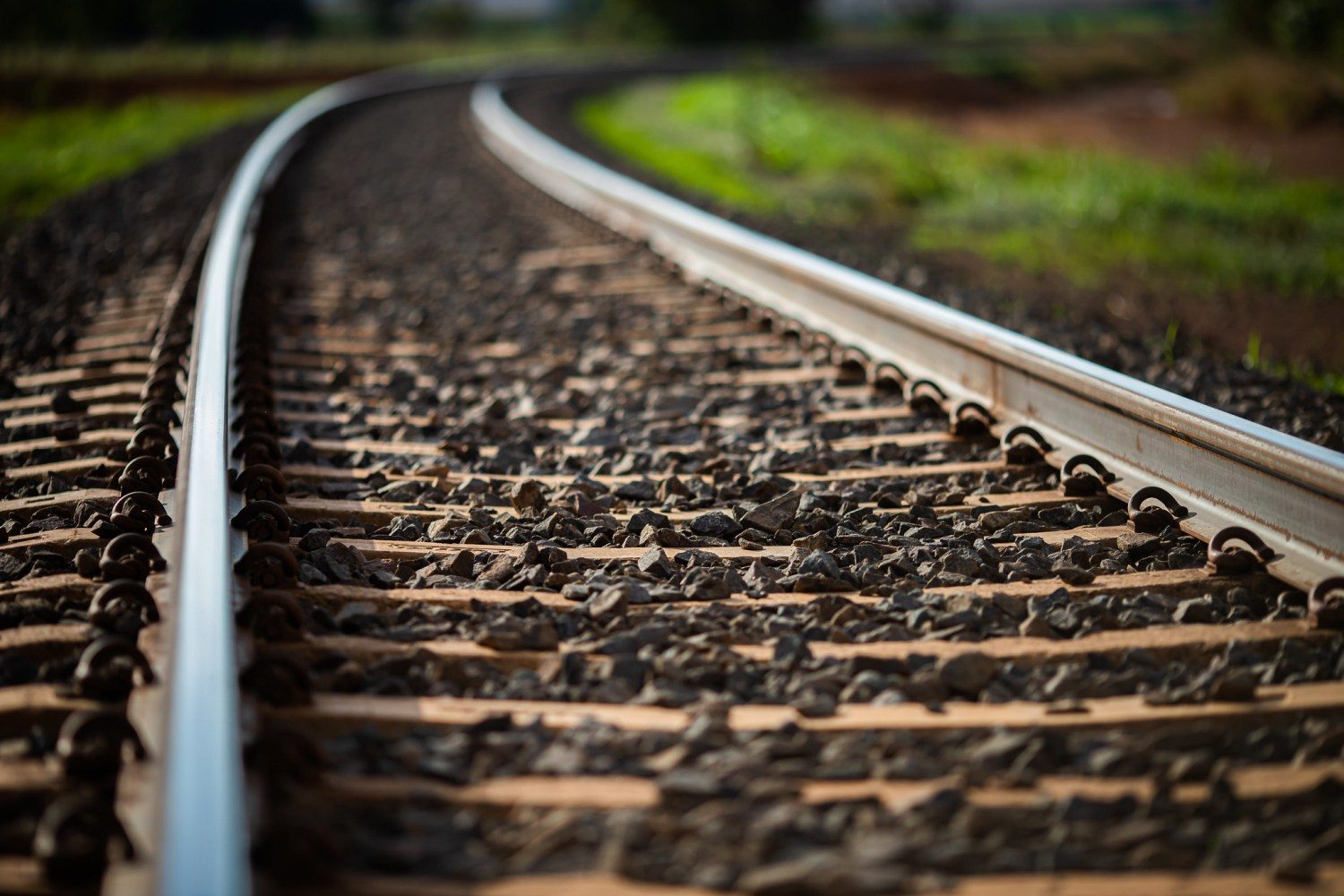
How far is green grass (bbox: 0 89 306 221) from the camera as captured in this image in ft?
33.9

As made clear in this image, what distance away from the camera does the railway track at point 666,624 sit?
1.84 metres

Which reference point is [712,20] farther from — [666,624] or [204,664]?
[204,664]

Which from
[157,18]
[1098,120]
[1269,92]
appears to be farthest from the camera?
[157,18]

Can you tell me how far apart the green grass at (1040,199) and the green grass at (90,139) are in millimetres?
4643

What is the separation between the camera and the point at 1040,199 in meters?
9.42

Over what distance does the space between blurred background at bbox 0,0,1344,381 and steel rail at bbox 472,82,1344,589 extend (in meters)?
0.83

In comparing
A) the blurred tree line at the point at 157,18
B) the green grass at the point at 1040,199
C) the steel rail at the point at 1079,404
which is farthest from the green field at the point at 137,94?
the steel rail at the point at 1079,404

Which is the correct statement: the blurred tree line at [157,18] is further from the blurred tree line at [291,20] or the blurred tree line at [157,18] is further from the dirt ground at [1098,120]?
the dirt ground at [1098,120]

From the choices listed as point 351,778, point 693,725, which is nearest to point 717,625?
point 693,725

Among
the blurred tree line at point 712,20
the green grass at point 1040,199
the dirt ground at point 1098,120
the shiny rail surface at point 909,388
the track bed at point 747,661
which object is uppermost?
the blurred tree line at point 712,20

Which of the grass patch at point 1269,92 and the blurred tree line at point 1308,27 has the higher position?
the blurred tree line at point 1308,27

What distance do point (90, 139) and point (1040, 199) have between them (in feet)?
33.3

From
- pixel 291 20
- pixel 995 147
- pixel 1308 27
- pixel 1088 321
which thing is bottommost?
pixel 1088 321

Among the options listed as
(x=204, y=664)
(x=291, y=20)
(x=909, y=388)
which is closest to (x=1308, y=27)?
(x=909, y=388)
